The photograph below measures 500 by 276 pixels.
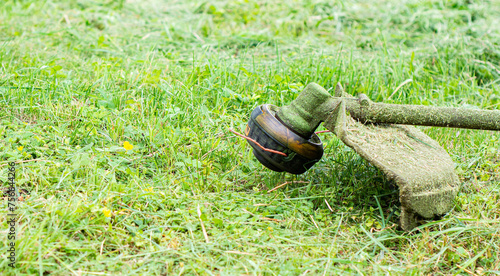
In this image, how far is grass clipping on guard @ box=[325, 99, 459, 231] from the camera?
7.07 feet

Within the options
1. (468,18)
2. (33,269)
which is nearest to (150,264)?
(33,269)

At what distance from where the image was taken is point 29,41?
171 inches

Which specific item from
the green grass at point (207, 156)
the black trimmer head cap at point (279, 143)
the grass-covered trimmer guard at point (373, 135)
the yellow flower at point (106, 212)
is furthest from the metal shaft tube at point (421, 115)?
the yellow flower at point (106, 212)

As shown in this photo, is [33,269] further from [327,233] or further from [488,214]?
[488,214]

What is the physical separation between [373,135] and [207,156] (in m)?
1.07

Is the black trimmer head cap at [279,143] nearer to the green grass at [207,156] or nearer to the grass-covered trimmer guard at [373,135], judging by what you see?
the grass-covered trimmer guard at [373,135]

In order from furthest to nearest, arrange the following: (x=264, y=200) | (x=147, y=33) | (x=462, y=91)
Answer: (x=147, y=33), (x=462, y=91), (x=264, y=200)

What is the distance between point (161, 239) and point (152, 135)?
962 mm

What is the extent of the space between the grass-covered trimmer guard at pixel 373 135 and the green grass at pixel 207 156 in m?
0.21

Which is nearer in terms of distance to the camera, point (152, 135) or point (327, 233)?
point (327, 233)

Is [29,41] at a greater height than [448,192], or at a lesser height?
greater

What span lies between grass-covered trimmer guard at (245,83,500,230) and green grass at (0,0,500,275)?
0.21m

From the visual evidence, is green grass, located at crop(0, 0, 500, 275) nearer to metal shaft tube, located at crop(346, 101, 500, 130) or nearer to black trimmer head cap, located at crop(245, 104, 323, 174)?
black trimmer head cap, located at crop(245, 104, 323, 174)

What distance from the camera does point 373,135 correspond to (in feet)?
7.95
